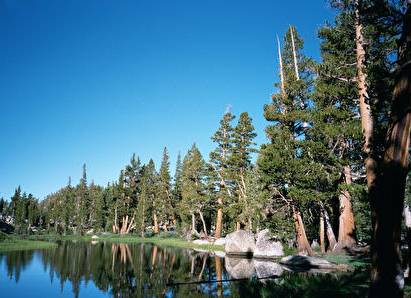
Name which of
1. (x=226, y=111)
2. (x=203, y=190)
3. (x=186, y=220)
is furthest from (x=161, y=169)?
(x=226, y=111)

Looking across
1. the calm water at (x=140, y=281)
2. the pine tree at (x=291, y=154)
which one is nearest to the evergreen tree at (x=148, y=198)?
the calm water at (x=140, y=281)

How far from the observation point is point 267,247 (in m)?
30.0

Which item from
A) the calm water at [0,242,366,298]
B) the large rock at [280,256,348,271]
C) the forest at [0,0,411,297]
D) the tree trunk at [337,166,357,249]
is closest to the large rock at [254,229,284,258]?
Answer: the forest at [0,0,411,297]

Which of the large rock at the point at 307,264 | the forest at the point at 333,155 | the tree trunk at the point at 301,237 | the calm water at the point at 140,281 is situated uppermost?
the forest at the point at 333,155

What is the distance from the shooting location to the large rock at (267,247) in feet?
95.6

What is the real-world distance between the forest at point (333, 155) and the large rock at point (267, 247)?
1172mm

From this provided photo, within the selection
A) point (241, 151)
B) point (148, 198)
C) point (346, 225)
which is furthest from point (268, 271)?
point (148, 198)

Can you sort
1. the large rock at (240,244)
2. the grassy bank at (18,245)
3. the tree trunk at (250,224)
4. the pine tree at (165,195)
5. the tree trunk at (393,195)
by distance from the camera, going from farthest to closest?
the pine tree at (165,195) → the grassy bank at (18,245) → the tree trunk at (250,224) → the large rock at (240,244) → the tree trunk at (393,195)

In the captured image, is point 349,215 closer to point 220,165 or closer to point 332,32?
point 332,32

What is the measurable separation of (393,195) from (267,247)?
81.4 ft

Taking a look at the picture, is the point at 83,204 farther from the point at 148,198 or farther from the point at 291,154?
the point at 291,154

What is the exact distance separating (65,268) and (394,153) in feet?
84.6

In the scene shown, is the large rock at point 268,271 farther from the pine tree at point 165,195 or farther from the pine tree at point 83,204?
the pine tree at point 83,204

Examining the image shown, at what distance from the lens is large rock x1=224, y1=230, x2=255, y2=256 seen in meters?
32.9
